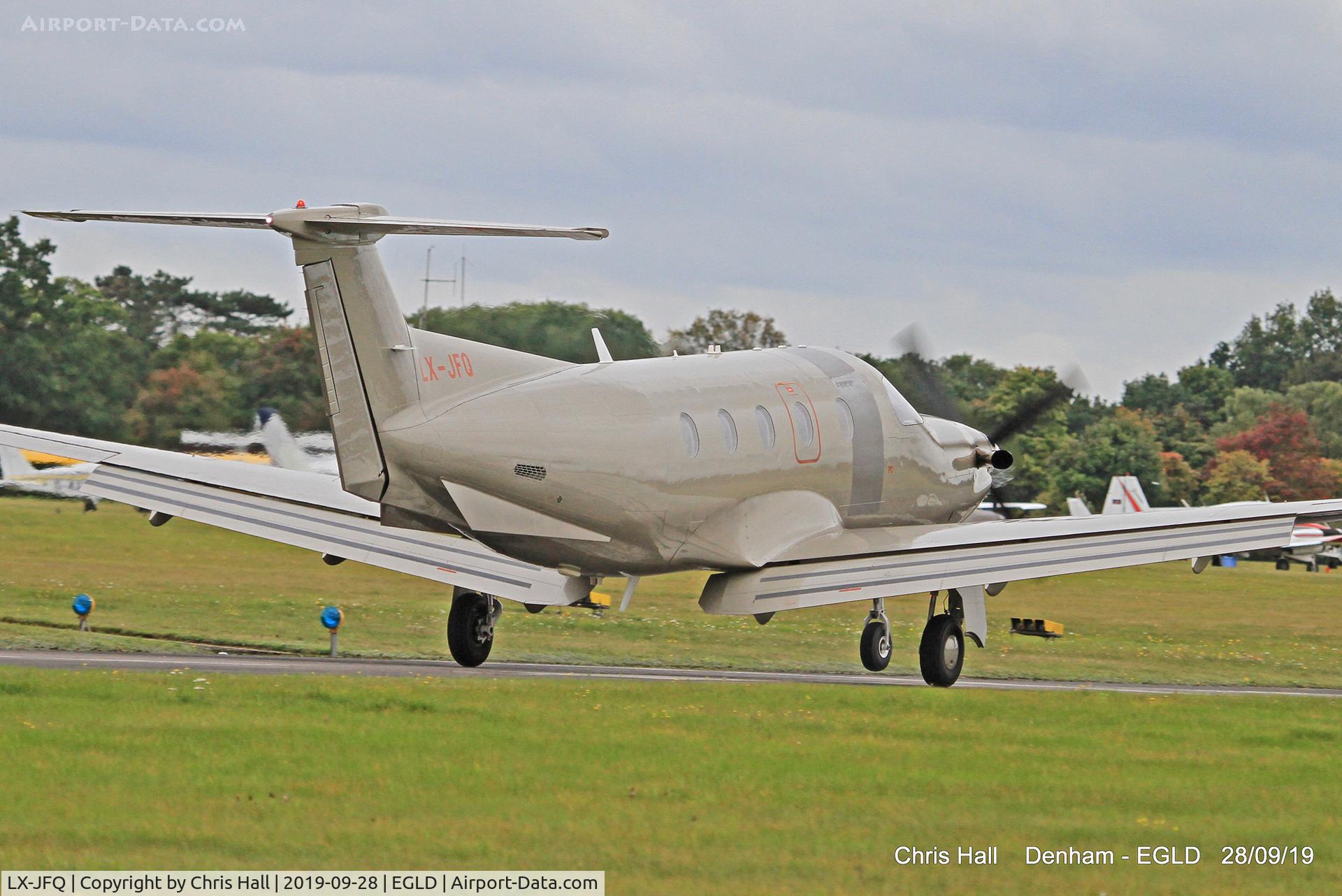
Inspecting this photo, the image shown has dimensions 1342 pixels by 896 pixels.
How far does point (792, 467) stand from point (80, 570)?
78.0ft

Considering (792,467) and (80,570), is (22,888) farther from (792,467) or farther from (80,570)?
(80,570)

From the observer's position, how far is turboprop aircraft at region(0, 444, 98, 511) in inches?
2024

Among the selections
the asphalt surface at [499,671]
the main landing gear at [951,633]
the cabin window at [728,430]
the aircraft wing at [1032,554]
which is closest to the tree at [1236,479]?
the asphalt surface at [499,671]

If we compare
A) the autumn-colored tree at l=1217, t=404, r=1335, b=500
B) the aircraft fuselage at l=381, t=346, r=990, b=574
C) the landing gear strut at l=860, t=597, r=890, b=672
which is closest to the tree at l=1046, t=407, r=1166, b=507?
the autumn-colored tree at l=1217, t=404, r=1335, b=500

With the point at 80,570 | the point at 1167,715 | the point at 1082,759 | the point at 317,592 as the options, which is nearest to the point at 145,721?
the point at 1082,759

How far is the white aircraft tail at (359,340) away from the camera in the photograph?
19.4m

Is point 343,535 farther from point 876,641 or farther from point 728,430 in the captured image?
point 876,641

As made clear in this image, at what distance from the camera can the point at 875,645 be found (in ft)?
86.5

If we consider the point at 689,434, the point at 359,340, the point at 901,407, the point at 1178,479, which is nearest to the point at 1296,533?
the point at 1178,479

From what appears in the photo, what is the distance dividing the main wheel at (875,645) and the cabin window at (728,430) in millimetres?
4127

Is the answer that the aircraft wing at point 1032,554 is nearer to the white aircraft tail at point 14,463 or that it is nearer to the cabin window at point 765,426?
the cabin window at point 765,426

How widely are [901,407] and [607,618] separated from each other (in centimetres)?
1127

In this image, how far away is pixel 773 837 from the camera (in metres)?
12.1

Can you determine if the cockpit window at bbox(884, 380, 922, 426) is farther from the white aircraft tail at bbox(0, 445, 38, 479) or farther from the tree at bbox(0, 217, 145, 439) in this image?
the white aircraft tail at bbox(0, 445, 38, 479)
